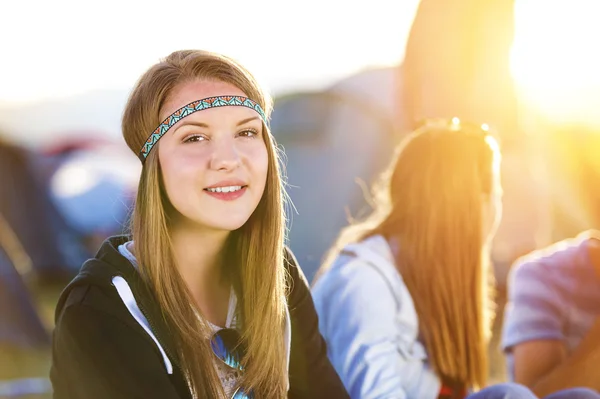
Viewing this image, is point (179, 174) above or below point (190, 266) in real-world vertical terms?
above

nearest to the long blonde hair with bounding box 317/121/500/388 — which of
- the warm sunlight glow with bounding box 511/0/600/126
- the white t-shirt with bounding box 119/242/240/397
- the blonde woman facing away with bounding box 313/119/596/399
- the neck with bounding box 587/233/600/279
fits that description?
the blonde woman facing away with bounding box 313/119/596/399

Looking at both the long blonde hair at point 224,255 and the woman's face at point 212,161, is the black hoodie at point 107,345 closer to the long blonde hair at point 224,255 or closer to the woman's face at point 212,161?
the long blonde hair at point 224,255

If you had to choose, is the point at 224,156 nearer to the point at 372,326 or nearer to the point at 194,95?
the point at 194,95

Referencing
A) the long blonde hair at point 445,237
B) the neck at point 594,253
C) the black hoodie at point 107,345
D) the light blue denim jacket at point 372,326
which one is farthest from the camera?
the neck at point 594,253


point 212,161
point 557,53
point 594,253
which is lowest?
point 594,253

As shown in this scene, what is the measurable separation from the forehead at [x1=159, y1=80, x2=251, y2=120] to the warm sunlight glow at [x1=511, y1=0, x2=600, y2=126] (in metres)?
1.86

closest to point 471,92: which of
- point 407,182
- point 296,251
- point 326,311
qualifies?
point 296,251

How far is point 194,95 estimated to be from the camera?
1.21 meters

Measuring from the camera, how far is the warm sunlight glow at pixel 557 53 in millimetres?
2697

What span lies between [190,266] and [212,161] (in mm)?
207

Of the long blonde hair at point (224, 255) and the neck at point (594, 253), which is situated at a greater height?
the long blonde hair at point (224, 255)

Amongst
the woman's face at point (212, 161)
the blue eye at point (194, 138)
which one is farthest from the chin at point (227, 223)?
the blue eye at point (194, 138)

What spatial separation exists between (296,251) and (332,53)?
0.87 metres

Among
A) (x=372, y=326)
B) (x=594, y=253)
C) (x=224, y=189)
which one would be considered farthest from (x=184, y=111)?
(x=594, y=253)
